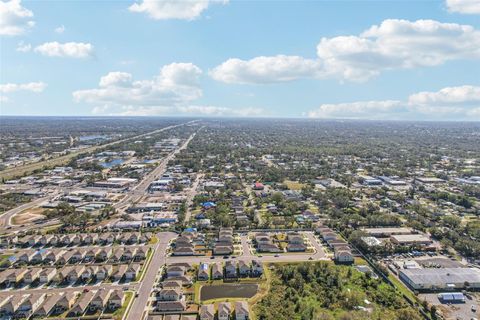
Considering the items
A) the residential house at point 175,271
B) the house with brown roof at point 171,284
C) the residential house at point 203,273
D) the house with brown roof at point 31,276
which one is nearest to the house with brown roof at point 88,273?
the house with brown roof at point 31,276

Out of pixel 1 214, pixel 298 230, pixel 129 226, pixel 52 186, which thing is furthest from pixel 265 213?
pixel 52 186

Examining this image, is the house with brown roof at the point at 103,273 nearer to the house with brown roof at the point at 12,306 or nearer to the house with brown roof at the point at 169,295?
the house with brown roof at the point at 12,306

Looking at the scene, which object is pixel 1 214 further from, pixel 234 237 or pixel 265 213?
pixel 265 213

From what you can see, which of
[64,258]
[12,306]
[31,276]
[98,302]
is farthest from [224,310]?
[64,258]

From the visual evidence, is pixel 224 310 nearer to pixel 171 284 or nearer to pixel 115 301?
pixel 171 284

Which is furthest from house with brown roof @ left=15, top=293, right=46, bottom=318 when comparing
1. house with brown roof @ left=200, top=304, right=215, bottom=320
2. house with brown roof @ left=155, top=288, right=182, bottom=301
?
house with brown roof @ left=200, top=304, right=215, bottom=320

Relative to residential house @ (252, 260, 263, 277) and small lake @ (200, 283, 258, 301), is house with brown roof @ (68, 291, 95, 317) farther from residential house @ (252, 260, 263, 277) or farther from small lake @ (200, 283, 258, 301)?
residential house @ (252, 260, 263, 277)
